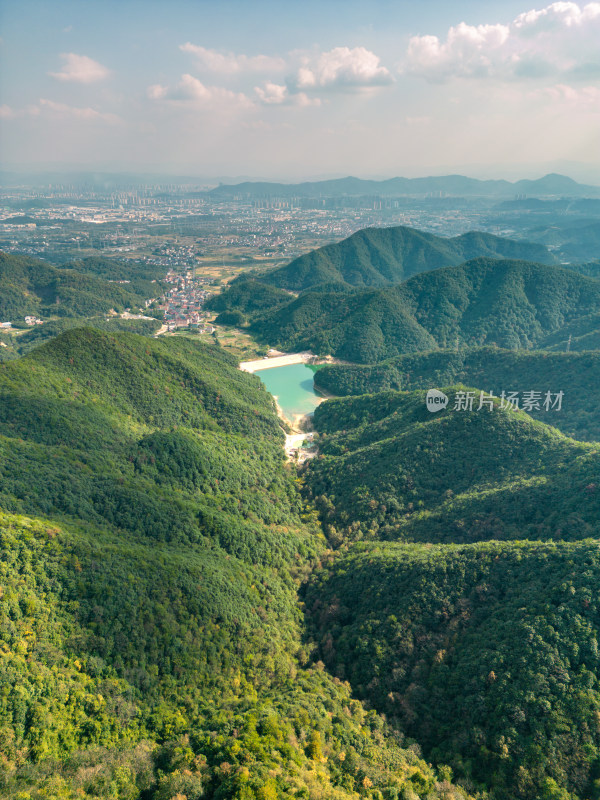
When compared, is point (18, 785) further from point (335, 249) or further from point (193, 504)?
point (335, 249)

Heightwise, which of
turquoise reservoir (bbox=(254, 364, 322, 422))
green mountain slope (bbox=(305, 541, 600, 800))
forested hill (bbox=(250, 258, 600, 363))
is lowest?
green mountain slope (bbox=(305, 541, 600, 800))

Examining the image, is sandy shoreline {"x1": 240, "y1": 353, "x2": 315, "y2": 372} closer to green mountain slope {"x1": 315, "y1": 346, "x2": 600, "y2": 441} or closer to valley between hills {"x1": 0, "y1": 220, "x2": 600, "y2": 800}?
green mountain slope {"x1": 315, "y1": 346, "x2": 600, "y2": 441}

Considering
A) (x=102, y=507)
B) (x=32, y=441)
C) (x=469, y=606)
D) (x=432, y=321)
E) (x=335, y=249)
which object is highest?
(x=335, y=249)

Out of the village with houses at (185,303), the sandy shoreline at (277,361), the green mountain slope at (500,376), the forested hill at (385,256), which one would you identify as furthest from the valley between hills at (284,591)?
the forested hill at (385,256)

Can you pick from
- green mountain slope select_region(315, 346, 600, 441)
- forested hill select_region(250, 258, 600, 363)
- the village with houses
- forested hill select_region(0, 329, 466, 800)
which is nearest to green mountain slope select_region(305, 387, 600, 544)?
forested hill select_region(0, 329, 466, 800)

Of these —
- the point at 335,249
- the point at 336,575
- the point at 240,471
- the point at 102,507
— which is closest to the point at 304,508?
the point at 240,471

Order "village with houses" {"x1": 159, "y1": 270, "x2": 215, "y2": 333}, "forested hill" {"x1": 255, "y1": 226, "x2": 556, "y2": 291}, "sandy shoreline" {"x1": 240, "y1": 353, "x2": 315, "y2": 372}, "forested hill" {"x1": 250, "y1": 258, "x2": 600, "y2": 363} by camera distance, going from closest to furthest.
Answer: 1. "sandy shoreline" {"x1": 240, "y1": 353, "x2": 315, "y2": 372}
2. "forested hill" {"x1": 250, "y1": 258, "x2": 600, "y2": 363}
3. "village with houses" {"x1": 159, "y1": 270, "x2": 215, "y2": 333}
4. "forested hill" {"x1": 255, "y1": 226, "x2": 556, "y2": 291}

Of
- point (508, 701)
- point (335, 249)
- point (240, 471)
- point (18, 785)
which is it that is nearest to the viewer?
point (18, 785)
